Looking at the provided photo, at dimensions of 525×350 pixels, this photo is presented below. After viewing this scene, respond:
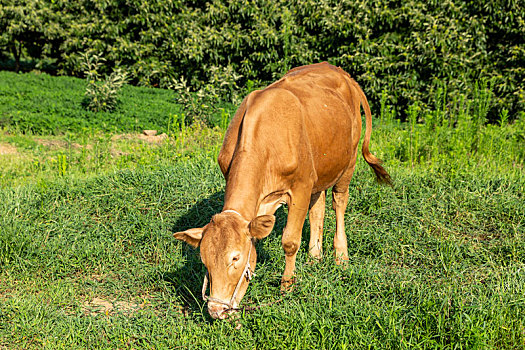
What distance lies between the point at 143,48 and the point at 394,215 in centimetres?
991

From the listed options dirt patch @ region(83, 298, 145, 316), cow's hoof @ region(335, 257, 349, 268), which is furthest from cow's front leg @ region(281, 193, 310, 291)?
dirt patch @ region(83, 298, 145, 316)

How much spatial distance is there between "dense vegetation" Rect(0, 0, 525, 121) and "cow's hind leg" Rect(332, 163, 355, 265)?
378 cm

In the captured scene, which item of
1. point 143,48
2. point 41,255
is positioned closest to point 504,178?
point 41,255

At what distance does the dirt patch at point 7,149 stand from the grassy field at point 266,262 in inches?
35.3

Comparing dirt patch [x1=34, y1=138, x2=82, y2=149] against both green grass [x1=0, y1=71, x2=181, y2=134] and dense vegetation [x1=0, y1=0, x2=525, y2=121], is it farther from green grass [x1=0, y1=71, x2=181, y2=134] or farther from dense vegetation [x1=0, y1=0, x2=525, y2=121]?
dense vegetation [x1=0, y1=0, x2=525, y2=121]

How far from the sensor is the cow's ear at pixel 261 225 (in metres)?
3.31

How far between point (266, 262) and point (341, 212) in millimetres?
1033

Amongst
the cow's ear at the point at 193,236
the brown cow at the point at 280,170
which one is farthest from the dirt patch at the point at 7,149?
the cow's ear at the point at 193,236

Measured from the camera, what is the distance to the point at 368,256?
4961 millimetres

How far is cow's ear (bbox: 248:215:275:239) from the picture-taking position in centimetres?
331

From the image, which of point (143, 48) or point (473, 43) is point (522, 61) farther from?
point (143, 48)

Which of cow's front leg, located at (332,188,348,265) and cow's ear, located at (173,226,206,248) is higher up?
cow's ear, located at (173,226,206,248)

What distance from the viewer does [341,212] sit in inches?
207

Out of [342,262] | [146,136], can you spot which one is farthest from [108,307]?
[146,136]
